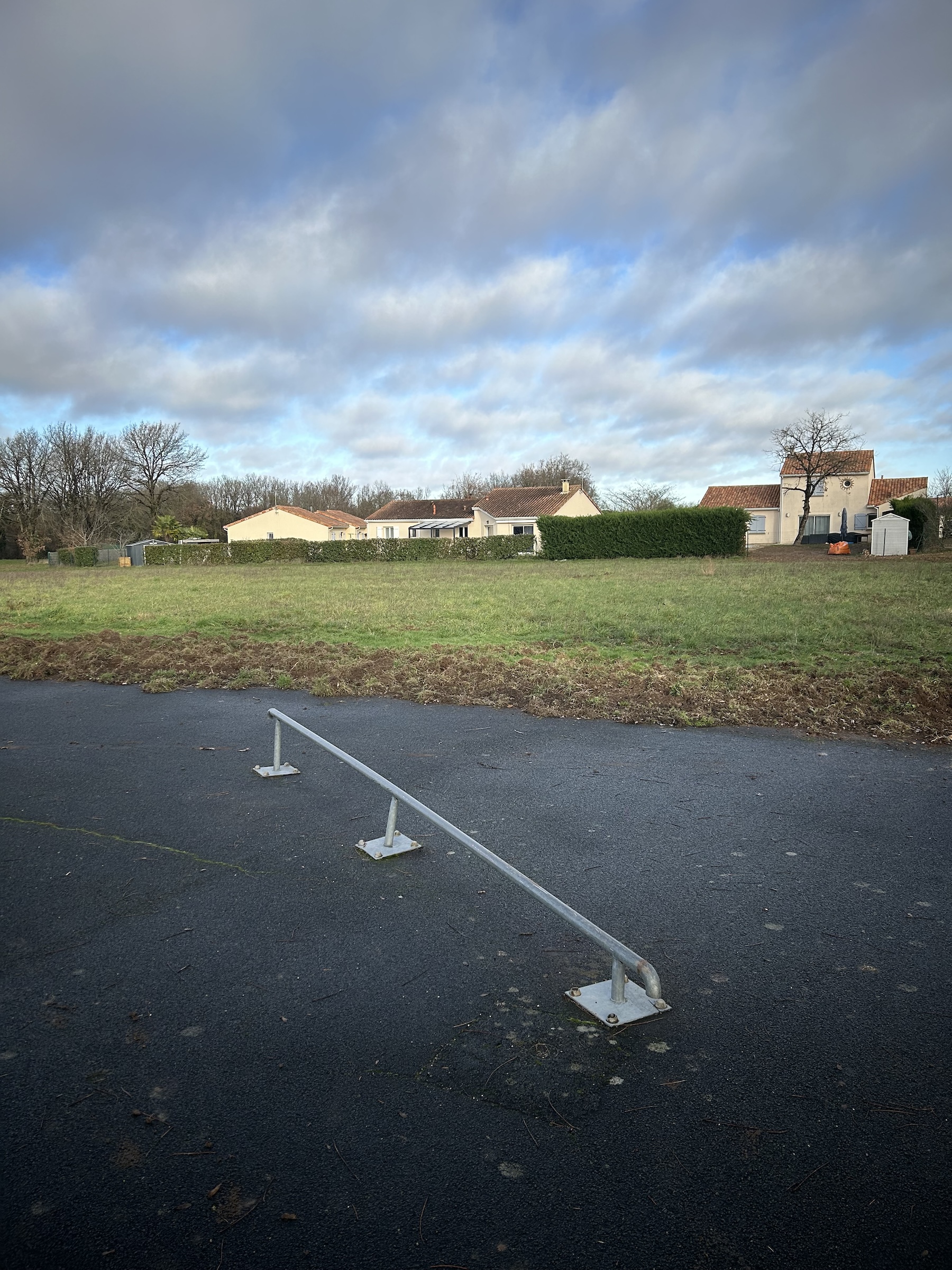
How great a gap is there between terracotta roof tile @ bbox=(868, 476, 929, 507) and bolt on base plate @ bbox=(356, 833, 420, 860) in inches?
2358

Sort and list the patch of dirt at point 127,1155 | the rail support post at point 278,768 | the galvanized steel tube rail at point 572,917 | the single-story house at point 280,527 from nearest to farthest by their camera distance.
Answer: the patch of dirt at point 127,1155
the galvanized steel tube rail at point 572,917
the rail support post at point 278,768
the single-story house at point 280,527

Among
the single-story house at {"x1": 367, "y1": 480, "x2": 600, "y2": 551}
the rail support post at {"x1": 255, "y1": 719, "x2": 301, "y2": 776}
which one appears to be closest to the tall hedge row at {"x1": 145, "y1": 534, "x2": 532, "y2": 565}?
the single-story house at {"x1": 367, "y1": 480, "x2": 600, "y2": 551}

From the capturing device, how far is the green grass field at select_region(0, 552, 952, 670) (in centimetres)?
1112

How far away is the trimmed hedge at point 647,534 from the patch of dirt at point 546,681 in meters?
35.0

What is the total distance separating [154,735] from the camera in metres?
7.08

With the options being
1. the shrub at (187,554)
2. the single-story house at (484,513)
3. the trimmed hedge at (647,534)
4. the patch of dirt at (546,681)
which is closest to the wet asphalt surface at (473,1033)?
the patch of dirt at (546,681)

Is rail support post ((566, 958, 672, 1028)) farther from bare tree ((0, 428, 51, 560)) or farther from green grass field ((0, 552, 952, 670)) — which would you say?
bare tree ((0, 428, 51, 560))

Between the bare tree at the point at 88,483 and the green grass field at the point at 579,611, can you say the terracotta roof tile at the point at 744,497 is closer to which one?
the green grass field at the point at 579,611

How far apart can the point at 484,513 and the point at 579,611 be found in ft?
163

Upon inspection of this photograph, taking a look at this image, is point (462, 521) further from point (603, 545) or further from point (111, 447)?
point (111, 447)

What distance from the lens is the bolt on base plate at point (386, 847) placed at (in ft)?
14.5

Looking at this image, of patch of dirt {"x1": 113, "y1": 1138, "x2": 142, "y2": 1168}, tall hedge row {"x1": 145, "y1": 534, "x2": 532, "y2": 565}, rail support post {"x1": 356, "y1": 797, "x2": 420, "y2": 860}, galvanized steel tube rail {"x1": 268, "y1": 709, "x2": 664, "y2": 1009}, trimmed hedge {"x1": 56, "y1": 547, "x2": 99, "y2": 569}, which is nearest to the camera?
patch of dirt {"x1": 113, "y1": 1138, "x2": 142, "y2": 1168}

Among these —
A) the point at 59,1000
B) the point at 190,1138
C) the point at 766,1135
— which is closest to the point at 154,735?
the point at 59,1000

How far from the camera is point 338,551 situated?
52500 mm
